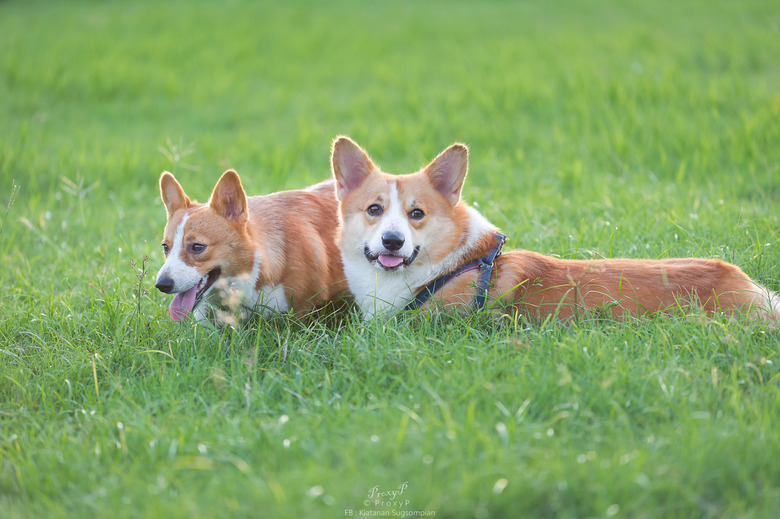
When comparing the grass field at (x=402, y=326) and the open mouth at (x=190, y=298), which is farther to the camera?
the open mouth at (x=190, y=298)

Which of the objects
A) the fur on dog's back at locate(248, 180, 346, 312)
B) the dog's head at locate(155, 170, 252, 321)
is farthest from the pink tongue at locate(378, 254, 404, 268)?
the dog's head at locate(155, 170, 252, 321)

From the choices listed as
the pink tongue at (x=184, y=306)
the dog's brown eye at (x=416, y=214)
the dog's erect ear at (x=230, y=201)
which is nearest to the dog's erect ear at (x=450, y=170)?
the dog's brown eye at (x=416, y=214)

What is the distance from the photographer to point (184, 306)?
3.50 metres

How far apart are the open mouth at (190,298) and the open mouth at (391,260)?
0.82m

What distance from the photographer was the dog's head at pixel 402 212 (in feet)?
11.4

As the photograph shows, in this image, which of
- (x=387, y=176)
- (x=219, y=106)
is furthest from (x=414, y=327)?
(x=219, y=106)

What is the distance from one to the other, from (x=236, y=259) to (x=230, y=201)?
32cm

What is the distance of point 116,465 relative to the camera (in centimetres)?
249

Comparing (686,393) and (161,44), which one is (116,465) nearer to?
(686,393)

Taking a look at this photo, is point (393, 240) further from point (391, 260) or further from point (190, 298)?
point (190, 298)

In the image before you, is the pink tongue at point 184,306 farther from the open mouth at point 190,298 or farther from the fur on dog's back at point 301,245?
the fur on dog's back at point 301,245

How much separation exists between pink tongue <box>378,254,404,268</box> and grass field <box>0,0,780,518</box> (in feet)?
0.99

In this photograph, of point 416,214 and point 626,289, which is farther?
point 416,214

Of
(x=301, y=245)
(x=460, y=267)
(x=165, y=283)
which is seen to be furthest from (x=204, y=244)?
(x=460, y=267)
